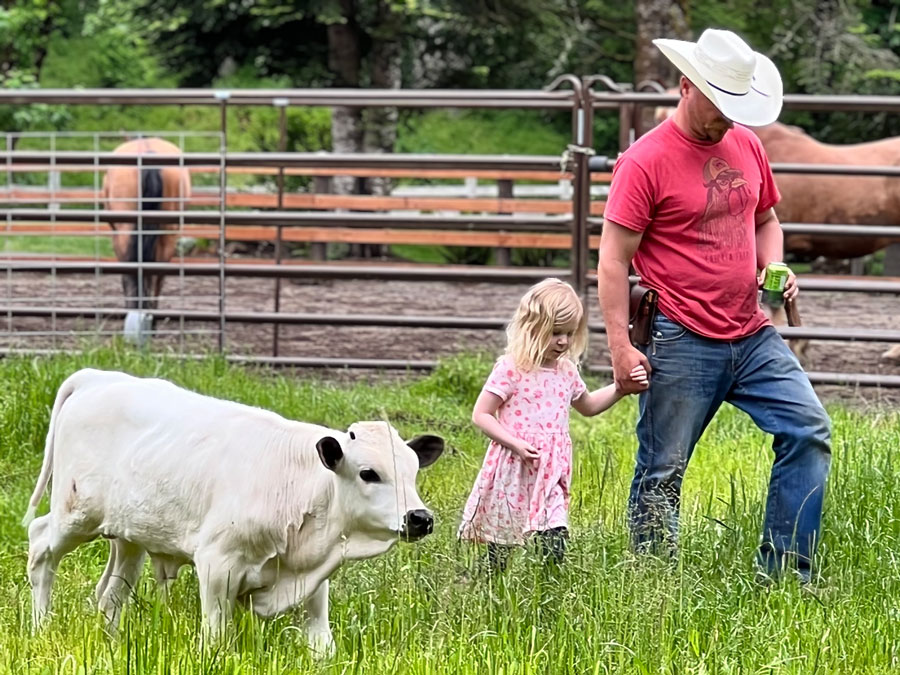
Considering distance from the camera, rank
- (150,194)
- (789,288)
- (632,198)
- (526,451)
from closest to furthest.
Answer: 1. (526,451)
2. (632,198)
3. (789,288)
4. (150,194)

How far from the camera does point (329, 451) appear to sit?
396 centimetres

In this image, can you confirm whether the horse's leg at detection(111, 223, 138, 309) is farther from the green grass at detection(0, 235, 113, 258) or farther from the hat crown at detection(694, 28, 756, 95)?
the hat crown at detection(694, 28, 756, 95)

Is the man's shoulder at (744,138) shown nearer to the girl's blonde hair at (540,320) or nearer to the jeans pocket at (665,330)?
the jeans pocket at (665,330)

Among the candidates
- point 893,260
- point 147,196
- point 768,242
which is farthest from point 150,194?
point 893,260

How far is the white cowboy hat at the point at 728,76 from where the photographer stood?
183 inches

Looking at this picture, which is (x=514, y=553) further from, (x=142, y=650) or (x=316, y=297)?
(x=316, y=297)

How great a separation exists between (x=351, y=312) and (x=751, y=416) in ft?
26.7

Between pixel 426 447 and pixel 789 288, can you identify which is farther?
pixel 789 288

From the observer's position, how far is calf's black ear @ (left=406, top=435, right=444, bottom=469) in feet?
13.8

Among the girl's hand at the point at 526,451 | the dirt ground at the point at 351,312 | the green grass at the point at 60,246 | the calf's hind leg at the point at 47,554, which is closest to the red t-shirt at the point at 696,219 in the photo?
the girl's hand at the point at 526,451

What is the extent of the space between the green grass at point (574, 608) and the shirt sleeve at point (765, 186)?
40.6 inches

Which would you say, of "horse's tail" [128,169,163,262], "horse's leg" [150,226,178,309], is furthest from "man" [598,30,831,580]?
"horse's leg" [150,226,178,309]

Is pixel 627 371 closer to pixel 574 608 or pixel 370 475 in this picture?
pixel 574 608

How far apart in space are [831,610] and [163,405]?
2.13m
